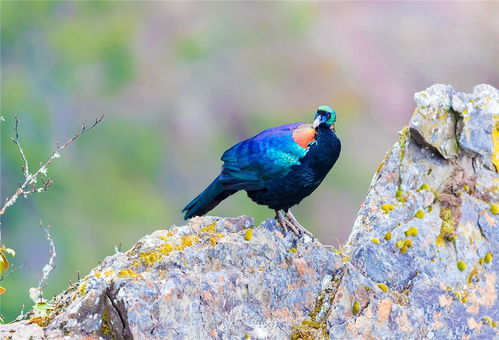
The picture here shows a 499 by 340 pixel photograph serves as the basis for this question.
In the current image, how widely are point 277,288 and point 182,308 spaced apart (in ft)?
2.72

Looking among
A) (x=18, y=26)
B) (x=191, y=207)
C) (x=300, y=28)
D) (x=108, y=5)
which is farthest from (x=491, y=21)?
(x=191, y=207)

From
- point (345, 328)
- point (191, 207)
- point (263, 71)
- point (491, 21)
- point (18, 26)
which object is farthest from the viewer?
point (491, 21)

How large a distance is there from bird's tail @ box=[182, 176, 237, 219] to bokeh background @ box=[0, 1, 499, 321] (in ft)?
50.1

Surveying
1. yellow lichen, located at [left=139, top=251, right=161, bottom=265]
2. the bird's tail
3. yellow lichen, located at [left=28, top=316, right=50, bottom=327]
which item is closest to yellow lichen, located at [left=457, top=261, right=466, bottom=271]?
the bird's tail

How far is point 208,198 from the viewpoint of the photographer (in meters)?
7.66

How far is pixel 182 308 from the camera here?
5.67 metres

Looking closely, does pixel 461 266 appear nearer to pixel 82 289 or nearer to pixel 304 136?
pixel 304 136

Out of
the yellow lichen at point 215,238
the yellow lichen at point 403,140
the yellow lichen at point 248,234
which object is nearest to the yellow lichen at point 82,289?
the yellow lichen at point 215,238

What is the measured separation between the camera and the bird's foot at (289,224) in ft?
22.9

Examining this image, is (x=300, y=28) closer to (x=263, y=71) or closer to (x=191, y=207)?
(x=263, y=71)

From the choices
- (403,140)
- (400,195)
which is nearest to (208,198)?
(400,195)

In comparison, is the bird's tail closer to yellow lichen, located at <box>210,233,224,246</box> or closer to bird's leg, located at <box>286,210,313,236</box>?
bird's leg, located at <box>286,210,313,236</box>

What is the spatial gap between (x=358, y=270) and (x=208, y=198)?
1632 millimetres

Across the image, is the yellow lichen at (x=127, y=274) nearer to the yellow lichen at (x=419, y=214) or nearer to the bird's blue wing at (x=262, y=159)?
the bird's blue wing at (x=262, y=159)
